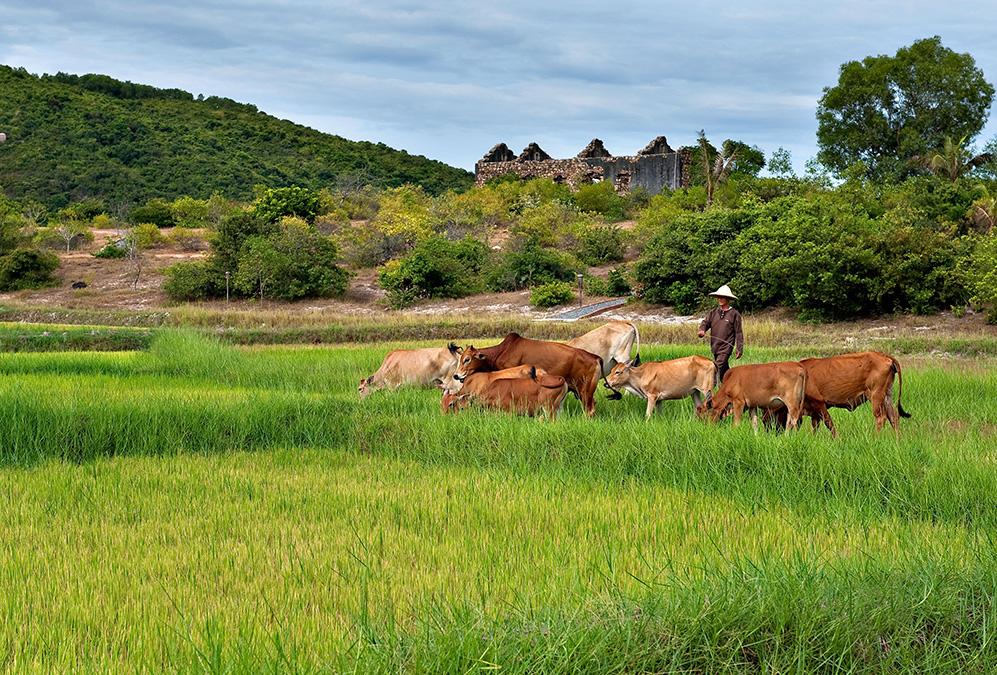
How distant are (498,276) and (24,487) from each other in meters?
26.0

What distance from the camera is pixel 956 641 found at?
3.96m

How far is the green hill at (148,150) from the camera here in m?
59.1

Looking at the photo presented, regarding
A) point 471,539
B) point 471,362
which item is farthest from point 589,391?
point 471,539

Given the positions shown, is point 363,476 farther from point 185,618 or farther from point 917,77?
point 917,77

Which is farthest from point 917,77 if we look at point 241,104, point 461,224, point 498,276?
point 241,104

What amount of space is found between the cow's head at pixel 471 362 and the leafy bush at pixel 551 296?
17189 mm

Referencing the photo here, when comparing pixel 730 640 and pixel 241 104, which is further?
pixel 241 104

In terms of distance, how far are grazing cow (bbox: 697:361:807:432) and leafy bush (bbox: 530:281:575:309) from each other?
760 inches

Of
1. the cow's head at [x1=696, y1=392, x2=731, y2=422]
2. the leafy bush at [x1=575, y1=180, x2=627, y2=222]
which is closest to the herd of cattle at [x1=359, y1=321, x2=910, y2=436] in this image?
the cow's head at [x1=696, y1=392, x2=731, y2=422]

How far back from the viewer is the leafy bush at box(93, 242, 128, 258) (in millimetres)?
39500

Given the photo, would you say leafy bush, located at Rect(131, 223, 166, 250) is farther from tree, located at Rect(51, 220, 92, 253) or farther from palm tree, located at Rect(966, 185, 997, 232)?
palm tree, located at Rect(966, 185, 997, 232)

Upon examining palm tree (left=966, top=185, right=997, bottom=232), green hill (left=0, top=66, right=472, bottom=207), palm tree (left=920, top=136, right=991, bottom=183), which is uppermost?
green hill (left=0, top=66, right=472, bottom=207)

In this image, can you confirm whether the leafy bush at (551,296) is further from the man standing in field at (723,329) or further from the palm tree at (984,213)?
the man standing in field at (723,329)

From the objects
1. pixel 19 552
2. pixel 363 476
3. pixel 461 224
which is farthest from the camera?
pixel 461 224
